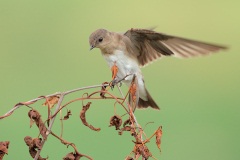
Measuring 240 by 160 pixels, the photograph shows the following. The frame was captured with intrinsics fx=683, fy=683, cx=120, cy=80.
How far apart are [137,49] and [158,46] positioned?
0.19 metres

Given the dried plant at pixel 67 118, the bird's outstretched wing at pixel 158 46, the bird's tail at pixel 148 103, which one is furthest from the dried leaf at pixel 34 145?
the bird's tail at pixel 148 103

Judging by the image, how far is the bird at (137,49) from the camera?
3.44 metres

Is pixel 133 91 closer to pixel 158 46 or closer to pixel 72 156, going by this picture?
pixel 72 156

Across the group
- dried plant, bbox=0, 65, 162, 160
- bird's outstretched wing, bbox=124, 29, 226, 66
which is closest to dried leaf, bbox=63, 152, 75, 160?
dried plant, bbox=0, 65, 162, 160

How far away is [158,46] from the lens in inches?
143

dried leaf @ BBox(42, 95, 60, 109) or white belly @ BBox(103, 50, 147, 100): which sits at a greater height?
white belly @ BBox(103, 50, 147, 100)

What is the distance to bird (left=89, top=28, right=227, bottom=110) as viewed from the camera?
344 centimetres

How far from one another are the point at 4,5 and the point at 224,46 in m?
6.00

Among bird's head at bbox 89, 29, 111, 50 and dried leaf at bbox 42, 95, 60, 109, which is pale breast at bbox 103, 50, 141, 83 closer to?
bird's head at bbox 89, 29, 111, 50

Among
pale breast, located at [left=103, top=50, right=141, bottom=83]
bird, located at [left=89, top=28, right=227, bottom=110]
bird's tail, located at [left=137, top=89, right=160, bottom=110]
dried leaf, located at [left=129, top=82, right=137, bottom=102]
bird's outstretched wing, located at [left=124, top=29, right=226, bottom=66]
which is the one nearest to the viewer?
dried leaf, located at [left=129, top=82, right=137, bottom=102]

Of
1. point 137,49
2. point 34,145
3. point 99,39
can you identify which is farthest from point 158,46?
point 34,145

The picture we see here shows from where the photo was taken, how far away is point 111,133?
5.16 m

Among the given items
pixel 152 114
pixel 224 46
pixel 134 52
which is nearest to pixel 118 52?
pixel 134 52

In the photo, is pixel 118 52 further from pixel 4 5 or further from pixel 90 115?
pixel 4 5
